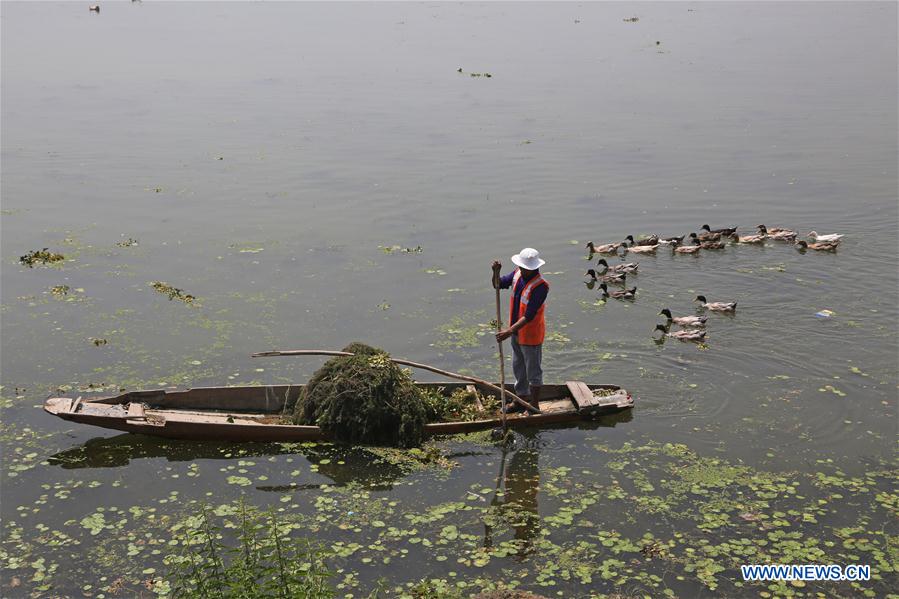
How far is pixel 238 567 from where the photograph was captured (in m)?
7.12

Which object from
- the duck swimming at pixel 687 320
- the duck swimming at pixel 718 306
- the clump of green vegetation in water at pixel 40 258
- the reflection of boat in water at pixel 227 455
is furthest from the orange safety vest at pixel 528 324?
the clump of green vegetation in water at pixel 40 258

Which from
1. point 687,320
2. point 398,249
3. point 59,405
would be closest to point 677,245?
point 687,320

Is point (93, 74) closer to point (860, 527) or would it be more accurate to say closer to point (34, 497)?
point (34, 497)

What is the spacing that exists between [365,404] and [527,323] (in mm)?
2249

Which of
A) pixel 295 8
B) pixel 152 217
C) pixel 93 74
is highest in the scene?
pixel 295 8

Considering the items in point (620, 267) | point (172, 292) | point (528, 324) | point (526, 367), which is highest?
point (172, 292)

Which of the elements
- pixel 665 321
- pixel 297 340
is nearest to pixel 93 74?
pixel 297 340

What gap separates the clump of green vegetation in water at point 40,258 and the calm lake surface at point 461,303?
1.16 ft

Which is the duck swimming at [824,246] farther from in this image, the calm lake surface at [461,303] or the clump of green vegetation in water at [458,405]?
the clump of green vegetation in water at [458,405]

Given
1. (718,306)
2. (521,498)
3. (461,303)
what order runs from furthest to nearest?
(461,303) → (718,306) → (521,498)

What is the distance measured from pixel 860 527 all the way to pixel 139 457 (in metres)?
8.05

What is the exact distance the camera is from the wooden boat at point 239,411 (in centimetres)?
1106

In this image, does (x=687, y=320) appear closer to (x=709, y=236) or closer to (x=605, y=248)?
(x=605, y=248)

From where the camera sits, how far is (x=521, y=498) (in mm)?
10469
